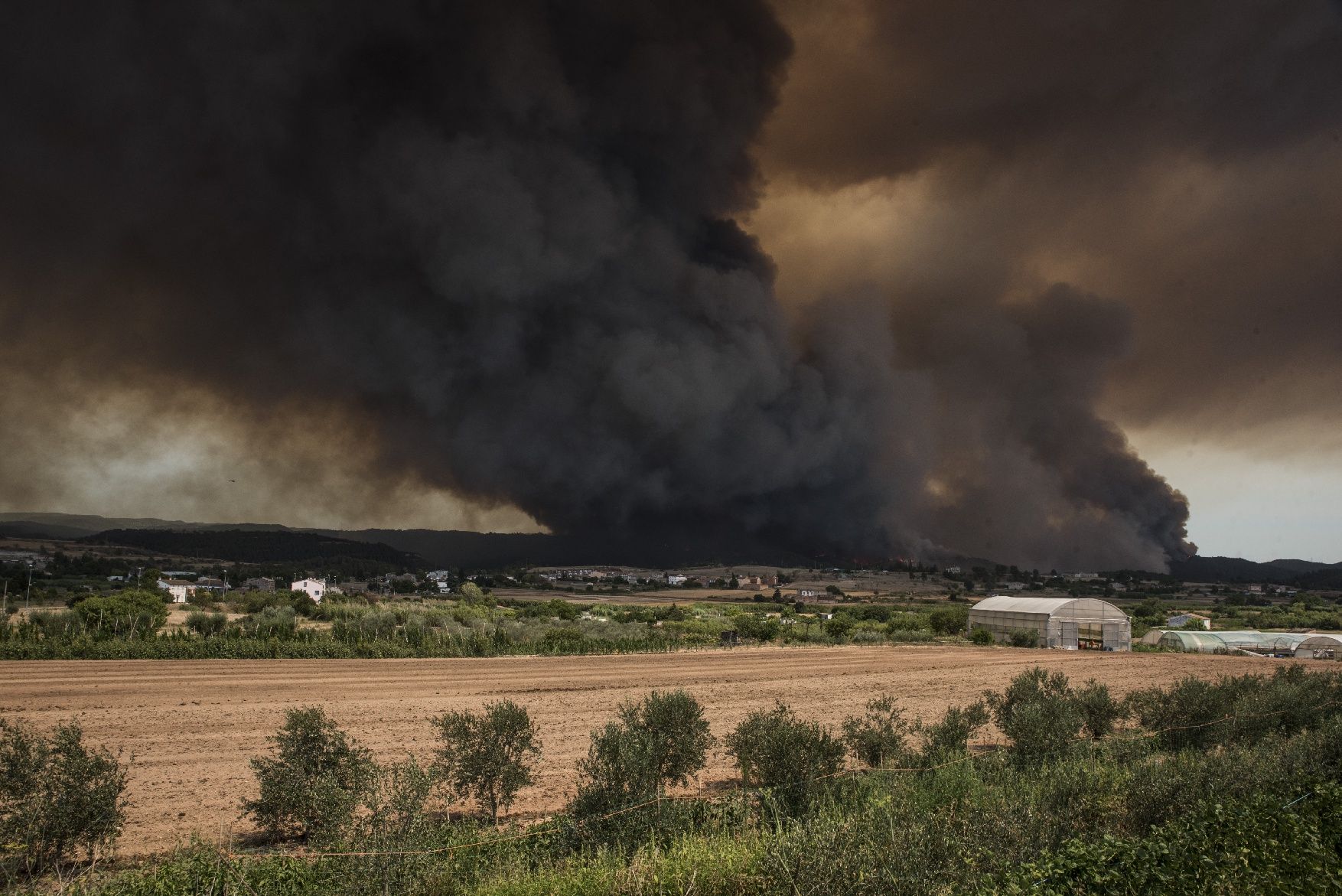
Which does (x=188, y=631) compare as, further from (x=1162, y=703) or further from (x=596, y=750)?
(x=1162, y=703)

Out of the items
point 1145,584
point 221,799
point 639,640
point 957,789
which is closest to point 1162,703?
point 957,789

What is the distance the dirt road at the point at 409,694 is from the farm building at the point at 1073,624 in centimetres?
663

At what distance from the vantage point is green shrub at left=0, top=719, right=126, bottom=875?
10062 millimetres

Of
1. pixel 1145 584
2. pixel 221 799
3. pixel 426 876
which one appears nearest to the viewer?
pixel 426 876

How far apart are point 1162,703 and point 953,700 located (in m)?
11.0

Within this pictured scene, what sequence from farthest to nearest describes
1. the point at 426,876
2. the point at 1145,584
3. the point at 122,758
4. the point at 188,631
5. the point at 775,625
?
the point at 1145,584 < the point at 775,625 < the point at 188,631 < the point at 122,758 < the point at 426,876

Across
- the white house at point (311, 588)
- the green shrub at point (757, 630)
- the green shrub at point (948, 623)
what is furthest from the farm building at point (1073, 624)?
the white house at point (311, 588)

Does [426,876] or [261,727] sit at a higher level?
[426,876]

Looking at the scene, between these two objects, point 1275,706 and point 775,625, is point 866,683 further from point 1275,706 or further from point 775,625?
point 775,625

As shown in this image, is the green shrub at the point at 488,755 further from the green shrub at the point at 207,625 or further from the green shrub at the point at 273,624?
the green shrub at the point at 207,625

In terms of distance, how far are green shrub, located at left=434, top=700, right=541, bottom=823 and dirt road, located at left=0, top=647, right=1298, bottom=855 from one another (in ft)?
3.50

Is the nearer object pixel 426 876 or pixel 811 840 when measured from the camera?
pixel 811 840

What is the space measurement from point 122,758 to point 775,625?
55888 mm

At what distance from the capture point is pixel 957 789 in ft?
40.7
